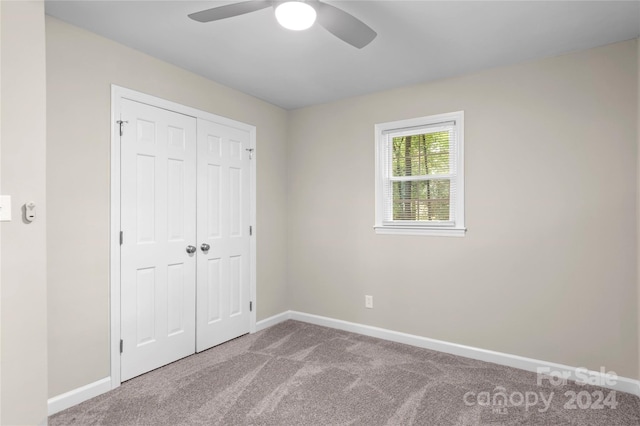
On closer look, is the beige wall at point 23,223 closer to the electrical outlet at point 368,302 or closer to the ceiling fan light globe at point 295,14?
the ceiling fan light globe at point 295,14

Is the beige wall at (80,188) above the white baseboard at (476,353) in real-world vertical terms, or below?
above

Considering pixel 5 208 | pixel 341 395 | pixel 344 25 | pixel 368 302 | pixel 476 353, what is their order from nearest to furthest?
pixel 5 208, pixel 344 25, pixel 341 395, pixel 476 353, pixel 368 302

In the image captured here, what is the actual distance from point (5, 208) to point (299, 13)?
1.76 metres

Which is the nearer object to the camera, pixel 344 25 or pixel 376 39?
pixel 344 25

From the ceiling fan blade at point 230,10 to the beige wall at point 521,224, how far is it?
205 cm

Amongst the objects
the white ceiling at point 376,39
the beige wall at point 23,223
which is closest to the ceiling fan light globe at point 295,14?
the white ceiling at point 376,39

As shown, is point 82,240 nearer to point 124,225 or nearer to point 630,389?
point 124,225

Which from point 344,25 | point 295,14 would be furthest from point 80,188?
point 344,25

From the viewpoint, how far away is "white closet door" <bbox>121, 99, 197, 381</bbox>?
2.72 m

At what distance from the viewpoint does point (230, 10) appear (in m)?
1.86

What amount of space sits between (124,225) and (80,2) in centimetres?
146

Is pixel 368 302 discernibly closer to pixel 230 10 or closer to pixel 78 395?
pixel 78 395

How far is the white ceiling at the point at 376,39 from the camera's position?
7.13 feet

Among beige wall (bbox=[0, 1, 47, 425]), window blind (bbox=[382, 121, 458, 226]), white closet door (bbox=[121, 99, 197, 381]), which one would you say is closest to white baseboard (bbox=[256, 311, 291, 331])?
white closet door (bbox=[121, 99, 197, 381])
